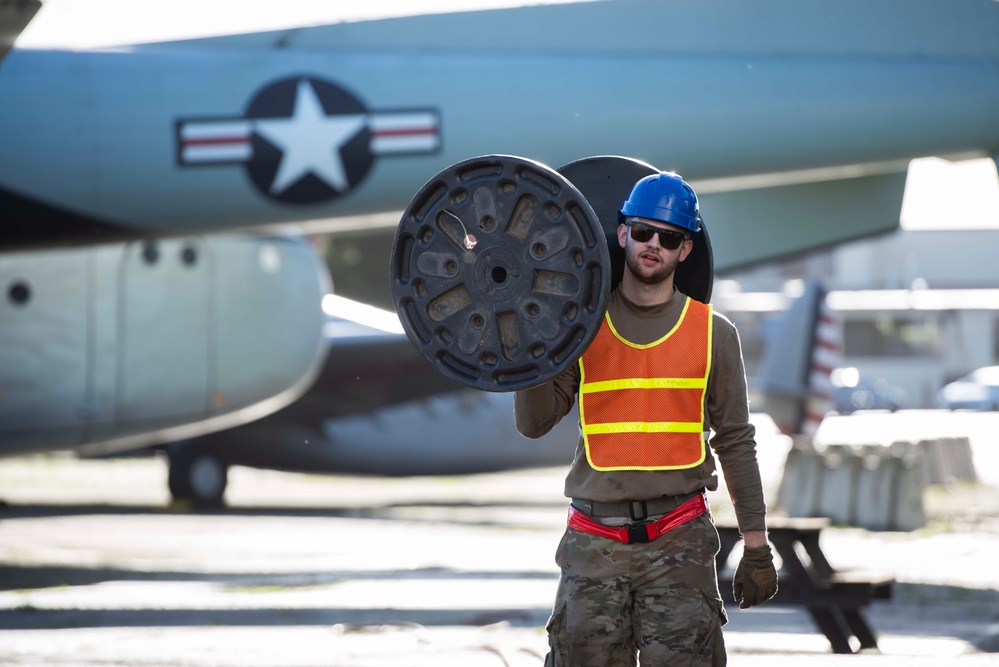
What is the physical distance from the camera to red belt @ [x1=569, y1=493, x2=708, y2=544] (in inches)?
156

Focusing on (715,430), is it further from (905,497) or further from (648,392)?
(905,497)

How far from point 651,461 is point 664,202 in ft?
2.55

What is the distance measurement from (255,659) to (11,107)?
4733mm

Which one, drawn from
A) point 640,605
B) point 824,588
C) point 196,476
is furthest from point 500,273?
point 196,476

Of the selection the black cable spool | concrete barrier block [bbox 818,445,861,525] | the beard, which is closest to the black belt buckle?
the black cable spool

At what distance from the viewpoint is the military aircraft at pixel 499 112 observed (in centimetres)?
952

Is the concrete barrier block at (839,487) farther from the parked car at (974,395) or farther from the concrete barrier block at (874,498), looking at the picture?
the parked car at (974,395)

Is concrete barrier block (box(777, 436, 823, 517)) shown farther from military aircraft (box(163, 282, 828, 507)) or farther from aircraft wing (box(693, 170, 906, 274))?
aircraft wing (box(693, 170, 906, 274))

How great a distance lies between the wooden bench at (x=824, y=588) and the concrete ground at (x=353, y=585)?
0.68 ft

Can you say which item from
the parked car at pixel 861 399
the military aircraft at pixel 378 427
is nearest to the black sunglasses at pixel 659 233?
the military aircraft at pixel 378 427

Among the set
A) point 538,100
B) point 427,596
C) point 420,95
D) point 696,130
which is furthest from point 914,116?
point 427,596

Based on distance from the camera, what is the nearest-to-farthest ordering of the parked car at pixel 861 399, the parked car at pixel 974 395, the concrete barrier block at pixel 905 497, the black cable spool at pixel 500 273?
1. the black cable spool at pixel 500 273
2. the concrete barrier block at pixel 905 497
3. the parked car at pixel 974 395
4. the parked car at pixel 861 399

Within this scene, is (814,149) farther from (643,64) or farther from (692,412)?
(692,412)

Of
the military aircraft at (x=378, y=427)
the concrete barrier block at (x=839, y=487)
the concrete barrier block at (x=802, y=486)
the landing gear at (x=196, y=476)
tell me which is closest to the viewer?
the concrete barrier block at (x=839, y=487)
